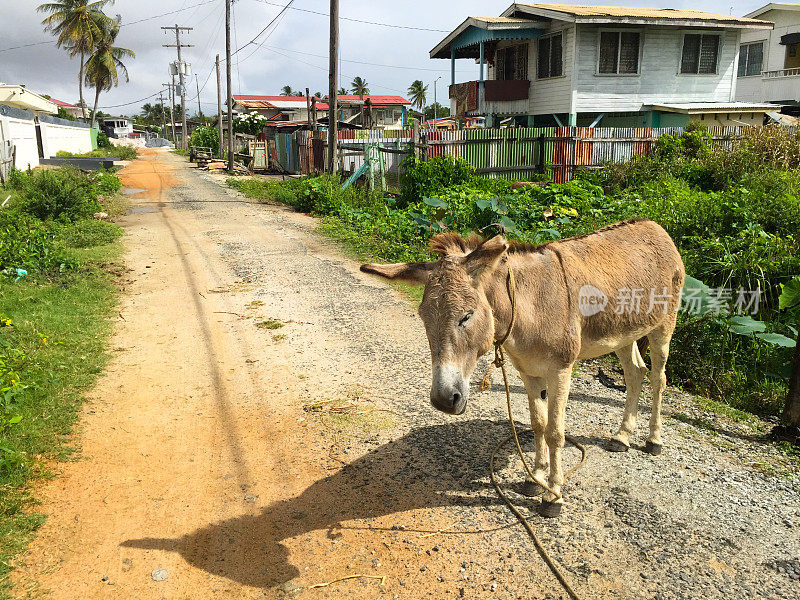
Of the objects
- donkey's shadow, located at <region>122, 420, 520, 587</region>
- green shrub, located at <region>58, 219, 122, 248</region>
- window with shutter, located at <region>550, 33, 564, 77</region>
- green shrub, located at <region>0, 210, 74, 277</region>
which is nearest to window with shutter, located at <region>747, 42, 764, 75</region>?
window with shutter, located at <region>550, 33, 564, 77</region>

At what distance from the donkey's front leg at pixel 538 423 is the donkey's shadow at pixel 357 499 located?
0.32 meters

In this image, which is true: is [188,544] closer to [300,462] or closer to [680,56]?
[300,462]

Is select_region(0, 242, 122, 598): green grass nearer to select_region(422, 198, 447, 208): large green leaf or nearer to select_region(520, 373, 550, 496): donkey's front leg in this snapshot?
select_region(520, 373, 550, 496): donkey's front leg

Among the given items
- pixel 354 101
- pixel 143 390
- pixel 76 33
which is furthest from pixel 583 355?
pixel 76 33

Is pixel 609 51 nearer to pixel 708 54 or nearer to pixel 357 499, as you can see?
pixel 708 54

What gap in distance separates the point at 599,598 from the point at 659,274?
2.43 m

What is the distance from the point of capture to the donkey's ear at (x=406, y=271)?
3555 millimetres

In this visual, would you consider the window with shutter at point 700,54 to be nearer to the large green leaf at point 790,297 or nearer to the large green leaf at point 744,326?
the large green leaf at point 790,297

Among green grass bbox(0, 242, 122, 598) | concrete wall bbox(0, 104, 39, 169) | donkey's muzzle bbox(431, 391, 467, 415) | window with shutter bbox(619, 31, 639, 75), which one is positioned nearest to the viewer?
donkey's muzzle bbox(431, 391, 467, 415)

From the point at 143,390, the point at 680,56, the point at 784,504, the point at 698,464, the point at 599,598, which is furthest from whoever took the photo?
the point at 680,56

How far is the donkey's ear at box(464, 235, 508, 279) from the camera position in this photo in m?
3.28

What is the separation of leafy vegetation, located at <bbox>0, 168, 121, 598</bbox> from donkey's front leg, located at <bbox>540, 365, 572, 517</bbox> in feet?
10.7

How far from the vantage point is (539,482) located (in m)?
4.03

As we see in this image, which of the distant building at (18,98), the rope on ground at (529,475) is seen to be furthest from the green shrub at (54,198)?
the distant building at (18,98)
